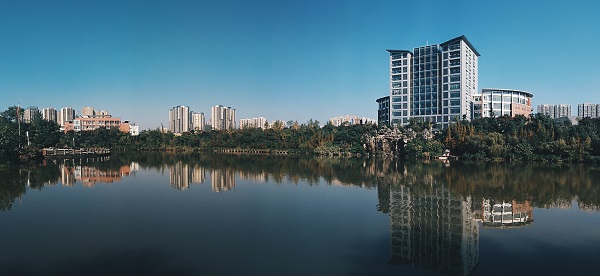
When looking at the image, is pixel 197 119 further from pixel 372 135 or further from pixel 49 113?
pixel 372 135

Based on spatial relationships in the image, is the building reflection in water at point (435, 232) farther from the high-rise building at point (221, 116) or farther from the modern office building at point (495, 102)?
the high-rise building at point (221, 116)

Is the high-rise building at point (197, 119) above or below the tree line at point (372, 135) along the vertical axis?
above

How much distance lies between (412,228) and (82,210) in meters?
9.25

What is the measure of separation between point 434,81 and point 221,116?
56264 mm

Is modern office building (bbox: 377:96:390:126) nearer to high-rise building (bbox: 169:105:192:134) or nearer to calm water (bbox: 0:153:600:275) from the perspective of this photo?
calm water (bbox: 0:153:600:275)

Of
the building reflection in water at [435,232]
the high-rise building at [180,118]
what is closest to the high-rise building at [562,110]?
the building reflection in water at [435,232]

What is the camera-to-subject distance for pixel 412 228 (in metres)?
8.30

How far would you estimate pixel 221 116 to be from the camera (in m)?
86.6

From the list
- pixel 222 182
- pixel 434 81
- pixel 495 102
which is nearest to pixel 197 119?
pixel 434 81

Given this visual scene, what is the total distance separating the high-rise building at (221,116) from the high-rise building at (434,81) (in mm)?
50135

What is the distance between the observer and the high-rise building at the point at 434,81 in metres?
41.2

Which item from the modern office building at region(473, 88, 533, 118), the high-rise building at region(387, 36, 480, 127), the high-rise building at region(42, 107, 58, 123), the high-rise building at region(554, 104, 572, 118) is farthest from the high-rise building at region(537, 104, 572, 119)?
the high-rise building at region(42, 107, 58, 123)

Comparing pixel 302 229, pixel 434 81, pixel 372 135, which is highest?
pixel 434 81

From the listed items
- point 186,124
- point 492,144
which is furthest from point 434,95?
point 186,124
